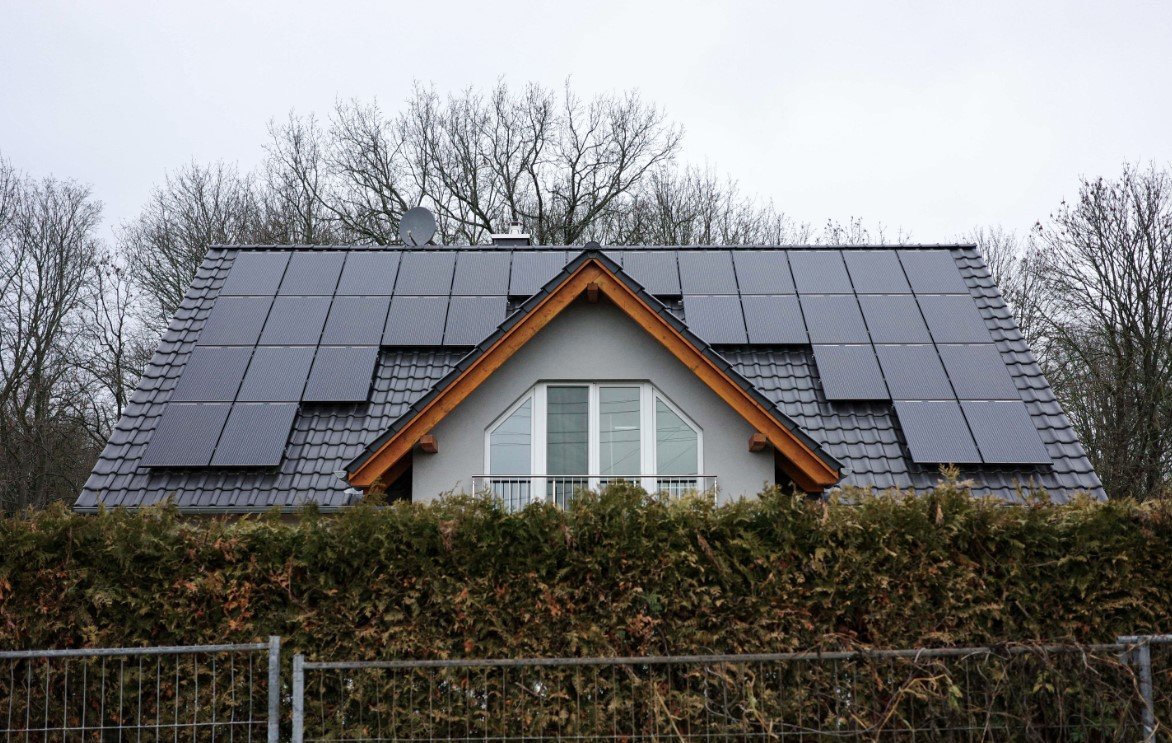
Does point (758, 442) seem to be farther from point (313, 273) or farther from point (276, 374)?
point (313, 273)

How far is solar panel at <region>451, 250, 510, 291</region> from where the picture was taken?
1399 cm

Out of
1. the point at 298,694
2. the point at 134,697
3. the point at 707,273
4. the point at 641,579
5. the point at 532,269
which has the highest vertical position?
the point at 532,269

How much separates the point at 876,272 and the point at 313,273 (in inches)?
319

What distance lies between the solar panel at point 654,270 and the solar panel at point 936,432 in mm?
3708

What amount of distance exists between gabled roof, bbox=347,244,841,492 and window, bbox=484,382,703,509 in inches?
27.4

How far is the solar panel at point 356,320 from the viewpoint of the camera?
510 inches

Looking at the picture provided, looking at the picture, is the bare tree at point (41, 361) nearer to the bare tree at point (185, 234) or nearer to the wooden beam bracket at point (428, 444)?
the bare tree at point (185, 234)

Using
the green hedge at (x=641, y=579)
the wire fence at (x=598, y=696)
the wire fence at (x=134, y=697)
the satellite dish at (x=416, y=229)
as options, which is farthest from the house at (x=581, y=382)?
the wire fence at (x=598, y=696)

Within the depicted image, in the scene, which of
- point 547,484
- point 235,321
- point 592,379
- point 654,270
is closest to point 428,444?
point 547,484

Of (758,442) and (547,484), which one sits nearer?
(758,442)

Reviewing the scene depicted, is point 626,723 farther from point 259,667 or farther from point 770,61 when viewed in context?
point 770,61

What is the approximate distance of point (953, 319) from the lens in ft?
43.4

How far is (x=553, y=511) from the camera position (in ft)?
22.6

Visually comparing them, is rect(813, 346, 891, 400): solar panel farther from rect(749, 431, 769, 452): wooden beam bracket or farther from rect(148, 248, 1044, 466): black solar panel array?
rect(749, 431, 769, 452): wooden beam bracket
